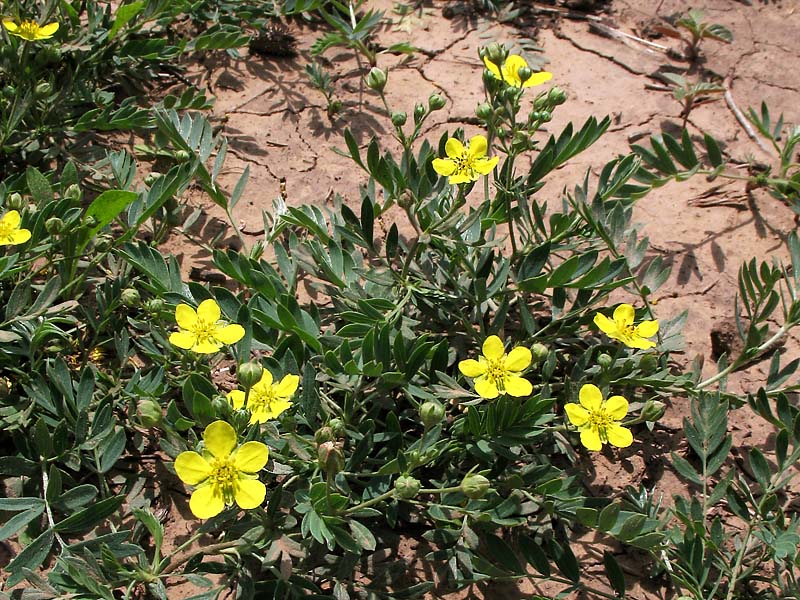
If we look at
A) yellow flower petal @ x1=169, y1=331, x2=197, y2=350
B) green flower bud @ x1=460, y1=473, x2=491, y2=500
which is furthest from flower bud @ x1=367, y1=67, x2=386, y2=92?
green flower bud @ x1=460, y1=473, x2=491, y2=500

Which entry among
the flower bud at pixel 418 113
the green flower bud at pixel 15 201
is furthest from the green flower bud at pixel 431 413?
the green flower bud at pixel 15 201

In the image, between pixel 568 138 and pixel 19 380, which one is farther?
pixel 568 138

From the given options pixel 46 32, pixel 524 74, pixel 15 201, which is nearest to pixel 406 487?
pixel 524 74

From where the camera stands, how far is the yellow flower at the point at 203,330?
2.15m

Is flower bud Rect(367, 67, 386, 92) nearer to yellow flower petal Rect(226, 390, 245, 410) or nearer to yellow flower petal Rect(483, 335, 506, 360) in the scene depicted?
yellow flower petal Rect(483, 335, 506, 360)

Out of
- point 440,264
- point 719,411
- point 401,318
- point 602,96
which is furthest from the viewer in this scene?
point 602,96

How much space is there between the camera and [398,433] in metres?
2.23

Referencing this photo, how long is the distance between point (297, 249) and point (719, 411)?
55.1 inches

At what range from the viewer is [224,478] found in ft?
6.14

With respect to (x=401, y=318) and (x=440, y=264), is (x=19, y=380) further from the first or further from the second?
(x=440, y=264)

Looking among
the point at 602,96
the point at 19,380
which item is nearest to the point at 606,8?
the point at 602,96

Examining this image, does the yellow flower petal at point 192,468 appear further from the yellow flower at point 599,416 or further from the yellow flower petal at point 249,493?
the yellow flower at point 599,416

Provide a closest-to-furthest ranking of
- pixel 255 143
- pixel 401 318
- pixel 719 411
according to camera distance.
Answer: pixel 719 411, pixel 401 318, pixel 255 143

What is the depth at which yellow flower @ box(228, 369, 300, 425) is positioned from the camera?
2047mm
